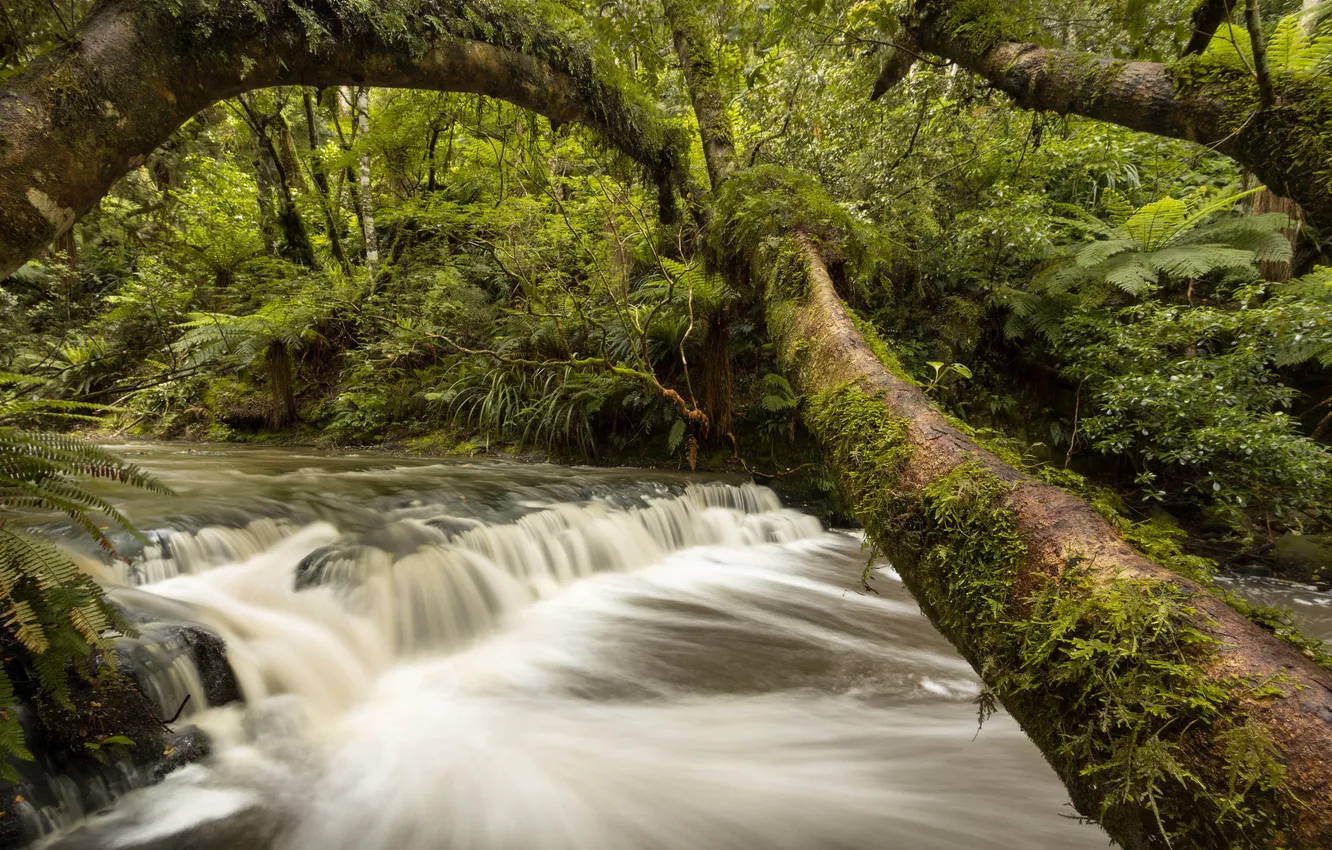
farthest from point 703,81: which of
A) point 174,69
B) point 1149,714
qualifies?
point 1149,714

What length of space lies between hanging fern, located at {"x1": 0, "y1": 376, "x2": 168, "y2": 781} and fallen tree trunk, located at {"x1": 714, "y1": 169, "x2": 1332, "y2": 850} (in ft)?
8.15

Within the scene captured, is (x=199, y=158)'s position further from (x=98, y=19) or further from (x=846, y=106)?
(x=846, y=106)

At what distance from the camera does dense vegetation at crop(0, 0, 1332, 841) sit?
10.5 ft

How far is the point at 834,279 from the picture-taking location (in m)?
4.42

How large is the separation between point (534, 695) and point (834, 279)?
3543 mm

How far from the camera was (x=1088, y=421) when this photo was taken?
213 inches

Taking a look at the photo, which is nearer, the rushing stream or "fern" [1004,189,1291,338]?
the rushing stream

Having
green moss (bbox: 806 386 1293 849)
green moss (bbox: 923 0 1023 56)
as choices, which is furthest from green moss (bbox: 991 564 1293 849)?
green moss (bbox: 923 0 1023 56)

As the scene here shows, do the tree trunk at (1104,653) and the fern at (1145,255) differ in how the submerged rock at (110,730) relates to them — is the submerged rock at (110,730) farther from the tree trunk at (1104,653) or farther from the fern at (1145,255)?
the fern at (1145,255)

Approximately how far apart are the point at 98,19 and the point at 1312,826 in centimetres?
457

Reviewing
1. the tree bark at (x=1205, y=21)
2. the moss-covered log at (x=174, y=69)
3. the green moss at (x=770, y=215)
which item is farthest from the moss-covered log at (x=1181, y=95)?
the moss-covered log at (x=174, y=69)

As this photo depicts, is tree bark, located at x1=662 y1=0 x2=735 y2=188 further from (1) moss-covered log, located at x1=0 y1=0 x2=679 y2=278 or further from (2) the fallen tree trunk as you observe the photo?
(2) the fallen tree trunk

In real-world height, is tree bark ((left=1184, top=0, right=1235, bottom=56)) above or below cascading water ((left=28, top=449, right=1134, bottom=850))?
above

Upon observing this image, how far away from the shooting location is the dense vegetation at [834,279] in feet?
10.5
